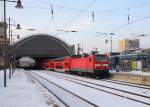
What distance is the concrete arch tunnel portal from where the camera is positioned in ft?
406

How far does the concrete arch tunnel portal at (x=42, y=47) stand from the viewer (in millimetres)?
123812

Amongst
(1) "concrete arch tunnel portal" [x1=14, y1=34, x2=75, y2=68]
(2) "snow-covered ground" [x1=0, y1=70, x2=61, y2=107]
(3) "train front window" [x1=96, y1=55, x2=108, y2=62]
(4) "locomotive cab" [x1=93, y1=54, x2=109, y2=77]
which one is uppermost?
(1) "concrete arch tunnel portal" [x1=14, y1=34, x2=75, y2=68]

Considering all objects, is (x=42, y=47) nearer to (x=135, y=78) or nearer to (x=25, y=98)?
(x=135, y=78)

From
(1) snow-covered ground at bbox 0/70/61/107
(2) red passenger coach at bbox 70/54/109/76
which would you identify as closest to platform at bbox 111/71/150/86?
(2) red passenger coach at bbox 70/54/109/76

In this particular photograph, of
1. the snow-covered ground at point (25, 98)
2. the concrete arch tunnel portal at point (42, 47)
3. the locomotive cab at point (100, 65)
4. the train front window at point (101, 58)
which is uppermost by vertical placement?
the concrete arch tunnel portal at point (42, 47)

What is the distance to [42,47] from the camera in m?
126

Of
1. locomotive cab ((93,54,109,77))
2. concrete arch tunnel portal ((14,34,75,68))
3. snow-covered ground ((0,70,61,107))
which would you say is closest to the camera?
snow-covered ground ((0,70,61,107))

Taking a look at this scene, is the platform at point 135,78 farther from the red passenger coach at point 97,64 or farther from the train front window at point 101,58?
the train front window at point 101,58

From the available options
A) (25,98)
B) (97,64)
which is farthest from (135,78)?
(25,98)

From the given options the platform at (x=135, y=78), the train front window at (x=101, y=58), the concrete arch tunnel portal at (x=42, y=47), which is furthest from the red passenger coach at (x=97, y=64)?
the concrete arch tunnel portal at (x=42, y=47)

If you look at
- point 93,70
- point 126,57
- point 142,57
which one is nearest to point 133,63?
point 142,57

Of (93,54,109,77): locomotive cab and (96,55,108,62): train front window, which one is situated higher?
(96,55,108,62): train front window

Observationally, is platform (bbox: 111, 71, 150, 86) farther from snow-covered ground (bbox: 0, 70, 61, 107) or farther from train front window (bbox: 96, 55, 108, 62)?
snow-covered ground (bbox: 0, 70, 61, 107)

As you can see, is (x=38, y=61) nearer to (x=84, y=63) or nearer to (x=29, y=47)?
(x=29, y=47)
